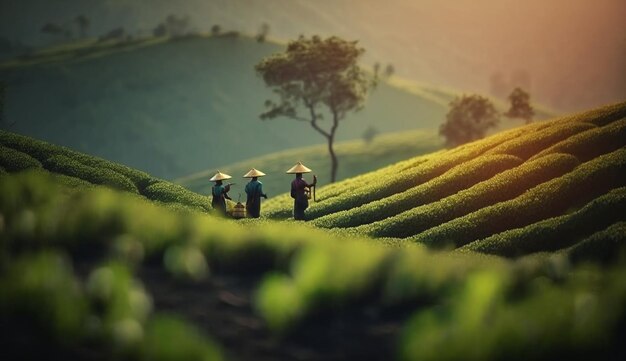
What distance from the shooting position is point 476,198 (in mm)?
33469

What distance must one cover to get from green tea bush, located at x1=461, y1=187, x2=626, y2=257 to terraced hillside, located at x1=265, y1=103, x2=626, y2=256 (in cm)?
4

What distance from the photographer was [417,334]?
10469 millimetres

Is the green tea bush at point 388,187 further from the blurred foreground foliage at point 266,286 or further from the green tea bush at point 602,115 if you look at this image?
the blurred foreground foliage at point 266,286

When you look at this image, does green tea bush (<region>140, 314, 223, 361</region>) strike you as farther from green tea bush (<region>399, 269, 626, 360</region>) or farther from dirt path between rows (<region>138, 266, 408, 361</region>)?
green tea bush (<region>399, 269, 626, 360</region>)

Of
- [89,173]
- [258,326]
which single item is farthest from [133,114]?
[258,326]

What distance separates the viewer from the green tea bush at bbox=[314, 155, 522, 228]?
118 feet

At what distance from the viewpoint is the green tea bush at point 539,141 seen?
39.5m

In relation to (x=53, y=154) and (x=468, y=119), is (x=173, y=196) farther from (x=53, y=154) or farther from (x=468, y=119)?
(x=468, y=119)

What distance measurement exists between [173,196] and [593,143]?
85.6 ft

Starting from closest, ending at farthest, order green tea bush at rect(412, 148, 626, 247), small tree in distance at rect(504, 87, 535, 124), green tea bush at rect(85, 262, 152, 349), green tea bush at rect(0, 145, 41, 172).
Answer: green tea bush at rect(85, 262, 152, 349), green tea bush at rect(412, 148, 626, 247), green tea bush at rect(0, 145, 41, 172), small tree in distance at rect(504, 87, 535, 124)

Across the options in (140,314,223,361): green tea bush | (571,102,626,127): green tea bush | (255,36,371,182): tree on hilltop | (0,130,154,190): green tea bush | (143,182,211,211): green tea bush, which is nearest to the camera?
(140,314,223,361): green tea bush

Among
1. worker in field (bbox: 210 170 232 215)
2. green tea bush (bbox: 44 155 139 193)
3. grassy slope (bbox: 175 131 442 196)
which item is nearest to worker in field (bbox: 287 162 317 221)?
worker in field (bbox: 210 170 232 215)

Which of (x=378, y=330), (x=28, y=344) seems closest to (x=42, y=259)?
(x=28, y=344)

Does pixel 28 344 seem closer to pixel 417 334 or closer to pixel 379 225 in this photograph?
pixel 417 334
